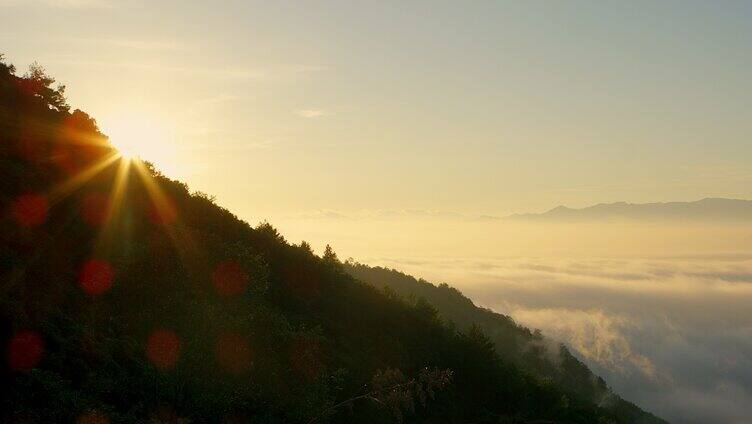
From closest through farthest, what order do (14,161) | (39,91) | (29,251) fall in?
(29,251) → (14,161) → (39,91)

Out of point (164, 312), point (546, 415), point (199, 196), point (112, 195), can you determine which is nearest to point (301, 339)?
point (164, 312)

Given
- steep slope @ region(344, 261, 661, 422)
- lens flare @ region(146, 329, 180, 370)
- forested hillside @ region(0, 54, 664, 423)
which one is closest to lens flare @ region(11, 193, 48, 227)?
forested hillside @ region(0, 54, 664, 423)

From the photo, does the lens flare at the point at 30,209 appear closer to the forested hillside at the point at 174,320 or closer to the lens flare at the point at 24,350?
the forested hillside at the point at 174,320

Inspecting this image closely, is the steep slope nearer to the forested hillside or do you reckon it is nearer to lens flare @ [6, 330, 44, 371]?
the forested hillside

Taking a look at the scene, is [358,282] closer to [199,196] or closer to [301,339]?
[199,196]

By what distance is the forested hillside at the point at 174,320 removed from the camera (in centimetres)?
1503

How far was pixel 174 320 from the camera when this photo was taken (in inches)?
835

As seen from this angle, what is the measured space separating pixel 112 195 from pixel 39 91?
12378mm

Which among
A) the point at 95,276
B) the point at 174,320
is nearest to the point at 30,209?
the point at 95,276

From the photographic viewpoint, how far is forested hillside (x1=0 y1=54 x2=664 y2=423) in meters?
15.0

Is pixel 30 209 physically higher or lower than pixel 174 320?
higher

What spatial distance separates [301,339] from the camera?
27875 millimetres

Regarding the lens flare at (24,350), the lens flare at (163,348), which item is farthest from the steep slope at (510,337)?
the lens flare at (24,350)

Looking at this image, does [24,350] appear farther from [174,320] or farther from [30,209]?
[30,209]
